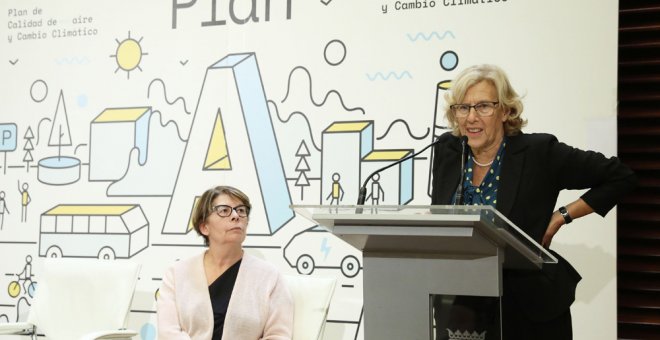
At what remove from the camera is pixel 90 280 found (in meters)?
4.09

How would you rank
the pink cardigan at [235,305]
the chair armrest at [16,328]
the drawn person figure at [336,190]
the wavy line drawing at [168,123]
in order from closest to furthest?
the pink cardigan at [235,305] → the chair armrest at [16,328] → the drawn person figure at [336,190] → the wavy line drawing at [168,123]

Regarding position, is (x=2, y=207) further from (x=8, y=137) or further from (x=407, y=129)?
(x=407, y=129)

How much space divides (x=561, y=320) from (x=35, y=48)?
12.9 feet

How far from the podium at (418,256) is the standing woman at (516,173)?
1.81 ft

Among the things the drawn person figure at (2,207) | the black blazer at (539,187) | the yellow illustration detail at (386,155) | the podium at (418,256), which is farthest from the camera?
the drawn person figure at (2,207)

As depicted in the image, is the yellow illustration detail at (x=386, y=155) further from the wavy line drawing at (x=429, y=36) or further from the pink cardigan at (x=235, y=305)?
the pink cardigan at (x=235, y=305)

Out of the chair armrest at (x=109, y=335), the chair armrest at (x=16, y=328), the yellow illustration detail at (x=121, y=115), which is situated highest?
the yellow illustration detail at (x=121, y=115)

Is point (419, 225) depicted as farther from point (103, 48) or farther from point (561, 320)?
point (103, 48)

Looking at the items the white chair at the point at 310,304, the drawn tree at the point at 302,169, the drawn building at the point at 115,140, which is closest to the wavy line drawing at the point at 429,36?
the drawn tree at the point at 302,169

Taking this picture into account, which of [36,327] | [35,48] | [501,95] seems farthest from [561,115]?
[35,48]

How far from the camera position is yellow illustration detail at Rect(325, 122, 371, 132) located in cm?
418

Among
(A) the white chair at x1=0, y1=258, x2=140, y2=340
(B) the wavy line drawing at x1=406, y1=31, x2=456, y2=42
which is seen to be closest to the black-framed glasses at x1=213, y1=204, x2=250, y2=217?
(A) the white chair at x1=0, y1=258, x2=140, y2=340

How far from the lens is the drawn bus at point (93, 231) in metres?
4.66

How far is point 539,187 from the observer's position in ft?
8.59
